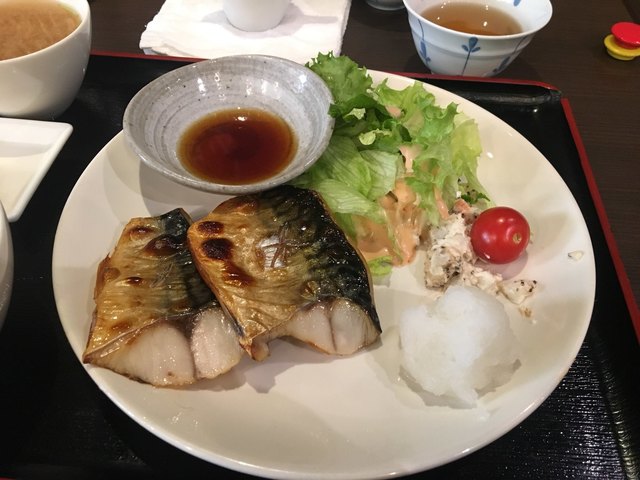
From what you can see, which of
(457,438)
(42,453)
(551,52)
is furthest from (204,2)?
(457,438)

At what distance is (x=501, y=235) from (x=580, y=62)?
2073mm

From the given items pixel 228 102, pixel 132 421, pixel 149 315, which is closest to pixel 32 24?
pixel 228 102

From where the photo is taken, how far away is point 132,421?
5.57 feet

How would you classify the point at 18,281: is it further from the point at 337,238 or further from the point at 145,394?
the point at 337,238

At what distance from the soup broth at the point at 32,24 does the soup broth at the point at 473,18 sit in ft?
6.63

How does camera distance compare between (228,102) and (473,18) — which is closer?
(228,102)

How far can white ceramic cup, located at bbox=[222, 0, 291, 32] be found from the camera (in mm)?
3365

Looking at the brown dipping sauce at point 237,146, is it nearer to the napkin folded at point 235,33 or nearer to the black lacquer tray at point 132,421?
the black lacquer tray at point 132,421

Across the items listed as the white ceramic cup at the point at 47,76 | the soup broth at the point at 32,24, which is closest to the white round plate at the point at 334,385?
the white ceramic cup at the point at 47,76

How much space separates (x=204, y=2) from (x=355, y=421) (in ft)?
10.5

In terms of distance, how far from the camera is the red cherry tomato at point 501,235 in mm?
2049

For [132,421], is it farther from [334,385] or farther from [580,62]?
[580,62]

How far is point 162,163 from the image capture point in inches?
84.4

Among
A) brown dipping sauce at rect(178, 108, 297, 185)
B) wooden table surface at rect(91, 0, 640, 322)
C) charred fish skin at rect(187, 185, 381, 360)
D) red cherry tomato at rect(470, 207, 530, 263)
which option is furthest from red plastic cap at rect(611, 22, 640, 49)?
charred fish skin at rect(187, 185, 381, 360)
